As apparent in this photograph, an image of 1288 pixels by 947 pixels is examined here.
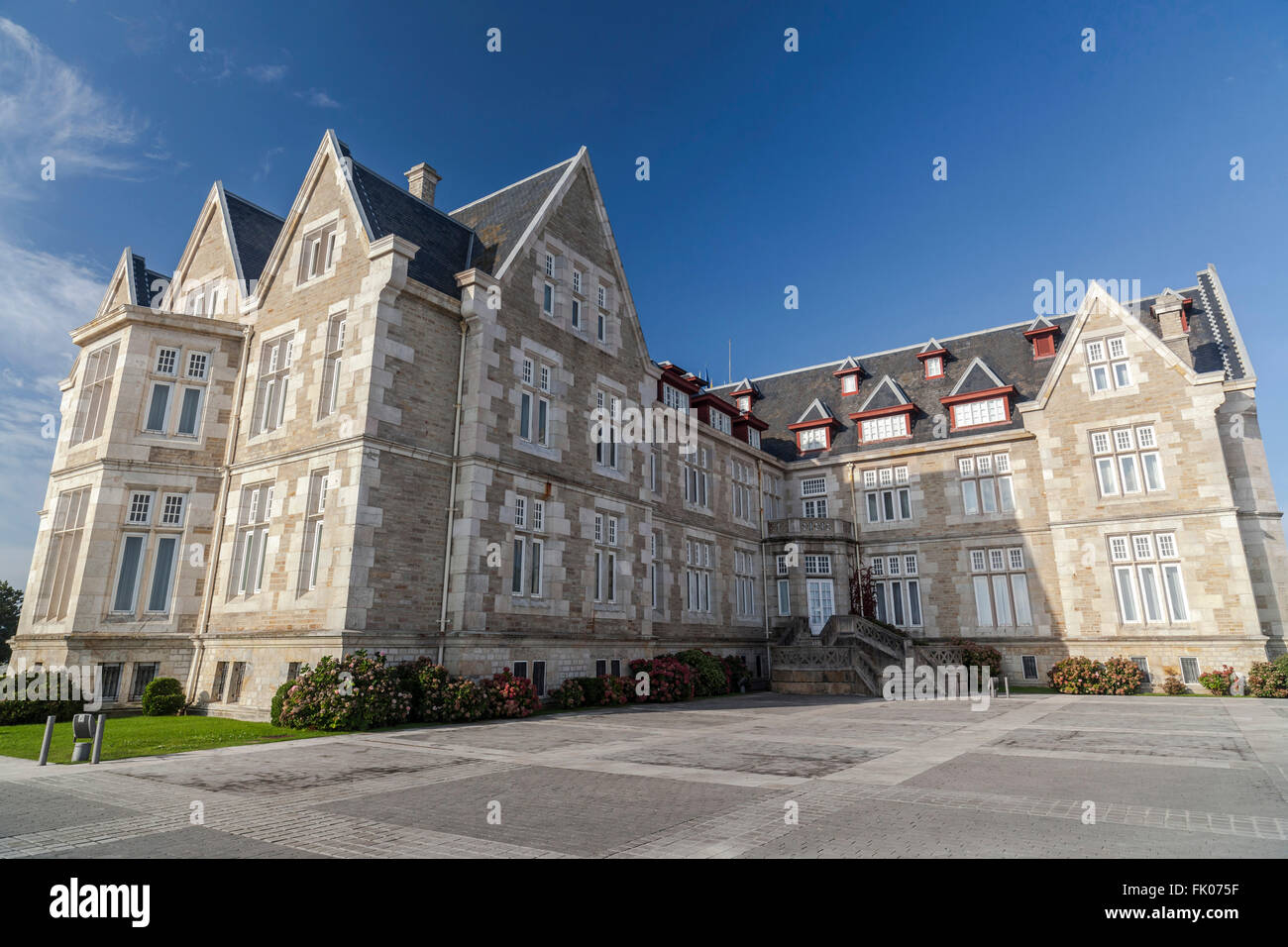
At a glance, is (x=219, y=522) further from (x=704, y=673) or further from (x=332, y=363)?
(x=704, y=673)

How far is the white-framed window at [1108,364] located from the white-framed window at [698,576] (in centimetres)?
1873

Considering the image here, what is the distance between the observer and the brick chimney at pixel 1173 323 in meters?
30.5

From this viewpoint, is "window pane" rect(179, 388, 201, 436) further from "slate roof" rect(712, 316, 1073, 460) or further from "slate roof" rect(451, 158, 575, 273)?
"slate roof" rect(712, 316, 1073, 460)

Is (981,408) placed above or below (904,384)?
below

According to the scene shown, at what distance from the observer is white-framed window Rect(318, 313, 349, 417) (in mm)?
20062

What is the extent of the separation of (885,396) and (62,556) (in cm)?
3577

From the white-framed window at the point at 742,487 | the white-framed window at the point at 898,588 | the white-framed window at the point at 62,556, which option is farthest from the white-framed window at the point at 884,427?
the white-framed window at the point at 62,556

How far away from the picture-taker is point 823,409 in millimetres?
40750

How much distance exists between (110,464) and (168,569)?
3.43 meters

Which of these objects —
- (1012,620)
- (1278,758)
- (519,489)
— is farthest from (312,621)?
(1012,620)

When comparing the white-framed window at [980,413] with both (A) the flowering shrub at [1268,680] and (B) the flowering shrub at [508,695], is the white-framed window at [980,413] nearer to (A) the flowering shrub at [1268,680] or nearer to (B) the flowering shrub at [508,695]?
(A) the flowering shrub at [1268,680]

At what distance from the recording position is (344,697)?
52.5ft

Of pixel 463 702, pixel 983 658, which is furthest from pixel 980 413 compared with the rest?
pixel 463 702

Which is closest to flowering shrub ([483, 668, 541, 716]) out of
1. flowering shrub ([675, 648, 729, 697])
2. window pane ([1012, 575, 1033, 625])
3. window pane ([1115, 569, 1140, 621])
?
flowering shrub ([675, 648, 729, 697])
